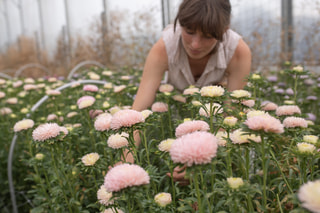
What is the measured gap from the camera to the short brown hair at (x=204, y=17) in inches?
49.3

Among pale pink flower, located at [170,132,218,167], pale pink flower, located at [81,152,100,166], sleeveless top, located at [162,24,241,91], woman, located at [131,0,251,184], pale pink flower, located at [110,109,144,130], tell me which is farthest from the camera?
→ sleeveless top, located at [162,24,241,91]

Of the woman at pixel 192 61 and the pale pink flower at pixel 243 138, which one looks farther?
the woman at pixel 192 61

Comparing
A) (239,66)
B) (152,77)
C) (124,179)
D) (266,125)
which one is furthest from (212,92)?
(239,66)

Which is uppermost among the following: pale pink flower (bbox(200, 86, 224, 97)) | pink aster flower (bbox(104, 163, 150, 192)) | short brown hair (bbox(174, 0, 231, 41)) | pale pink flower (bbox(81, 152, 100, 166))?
short brown hair (bbox(174, 0, 231, 41))

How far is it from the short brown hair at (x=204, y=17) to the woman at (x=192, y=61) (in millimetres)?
50

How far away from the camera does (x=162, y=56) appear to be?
179cm

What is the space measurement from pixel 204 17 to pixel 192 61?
24.4 inches

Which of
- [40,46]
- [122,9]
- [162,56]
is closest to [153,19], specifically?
[122,9]

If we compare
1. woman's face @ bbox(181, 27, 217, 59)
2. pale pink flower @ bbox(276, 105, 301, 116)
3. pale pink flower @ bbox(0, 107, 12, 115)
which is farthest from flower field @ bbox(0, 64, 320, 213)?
pale pink flower @ bbox(0, 107, 12, 115)

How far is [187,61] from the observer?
184 centimetres

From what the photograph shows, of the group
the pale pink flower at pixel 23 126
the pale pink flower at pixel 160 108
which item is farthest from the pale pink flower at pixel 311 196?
the pale pink flower at pixel 23 126

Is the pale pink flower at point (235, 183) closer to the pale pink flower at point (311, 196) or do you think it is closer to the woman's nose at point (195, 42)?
the pale pink flower at point (311, 196)

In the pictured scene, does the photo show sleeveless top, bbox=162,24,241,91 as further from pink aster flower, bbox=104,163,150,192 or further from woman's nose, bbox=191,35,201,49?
pink aster flower, bbox=104,163,150,192

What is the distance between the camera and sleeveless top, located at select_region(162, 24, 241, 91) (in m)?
1.74
